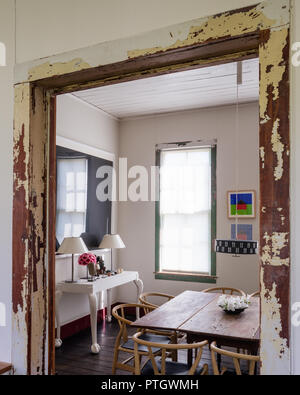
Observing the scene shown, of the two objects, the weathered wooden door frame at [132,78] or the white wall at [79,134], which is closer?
the weathered wooden door frame at [132,78]

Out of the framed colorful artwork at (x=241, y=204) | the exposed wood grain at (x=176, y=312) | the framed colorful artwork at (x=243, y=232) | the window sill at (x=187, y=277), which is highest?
the framed colorful artwork at (x=241, y=204)

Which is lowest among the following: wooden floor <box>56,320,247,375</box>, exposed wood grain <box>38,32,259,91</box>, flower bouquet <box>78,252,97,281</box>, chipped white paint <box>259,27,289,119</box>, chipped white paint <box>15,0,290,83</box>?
wooden floor <box>56,320,247,375</box>

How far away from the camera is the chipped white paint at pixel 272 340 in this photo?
124 centimetres

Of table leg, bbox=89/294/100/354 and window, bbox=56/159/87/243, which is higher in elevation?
window, bbox=56/159/87/243

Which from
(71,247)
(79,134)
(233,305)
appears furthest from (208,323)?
(79,134)

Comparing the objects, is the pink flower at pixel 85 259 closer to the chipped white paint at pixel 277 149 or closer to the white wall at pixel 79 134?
the white wall at pixel 79 134

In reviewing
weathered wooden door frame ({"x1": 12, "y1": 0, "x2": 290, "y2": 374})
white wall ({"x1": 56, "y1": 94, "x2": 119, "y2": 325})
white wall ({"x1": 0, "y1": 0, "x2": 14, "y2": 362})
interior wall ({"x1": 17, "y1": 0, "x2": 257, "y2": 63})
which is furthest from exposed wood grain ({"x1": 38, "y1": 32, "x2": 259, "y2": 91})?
white wall ({"x1": 56, "y1": 94, "x2": 119, "y2": 325})

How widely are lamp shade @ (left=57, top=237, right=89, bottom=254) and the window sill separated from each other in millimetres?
1919

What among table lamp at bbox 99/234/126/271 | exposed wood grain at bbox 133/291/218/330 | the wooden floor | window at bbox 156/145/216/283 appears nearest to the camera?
exposed wood grain at bbox 133/291/218/330

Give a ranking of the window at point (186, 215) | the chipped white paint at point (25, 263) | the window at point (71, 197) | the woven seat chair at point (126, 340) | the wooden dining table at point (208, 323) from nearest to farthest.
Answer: the chipped white paint at point (25, 263)
the wooden dining table at point (208, 323)
the woven seat chair at point (126, 340)
the window at point (71, 197)
the window at point (186, 215)

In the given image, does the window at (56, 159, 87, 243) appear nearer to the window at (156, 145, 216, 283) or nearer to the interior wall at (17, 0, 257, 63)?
the window at (156, 145, 216, 283)

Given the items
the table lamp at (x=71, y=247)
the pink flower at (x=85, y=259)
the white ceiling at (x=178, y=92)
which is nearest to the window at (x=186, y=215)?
the white ceiling at (x=178, y=92)

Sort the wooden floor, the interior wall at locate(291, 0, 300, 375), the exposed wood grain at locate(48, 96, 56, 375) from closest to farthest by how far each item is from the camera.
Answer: the interior wall at locate(291, 0, 300, 375) < the exposed wood grain at locate(48, 96, 56, 375) < the wooden floor

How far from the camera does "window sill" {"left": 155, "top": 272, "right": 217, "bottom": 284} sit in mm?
5793
